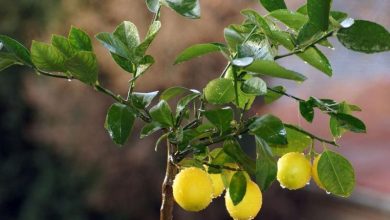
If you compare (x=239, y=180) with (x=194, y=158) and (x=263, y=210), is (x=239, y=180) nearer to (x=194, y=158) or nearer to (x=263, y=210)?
(x=194, y=158)

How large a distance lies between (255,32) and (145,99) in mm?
103

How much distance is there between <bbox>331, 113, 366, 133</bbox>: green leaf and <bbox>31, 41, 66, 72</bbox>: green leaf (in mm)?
218

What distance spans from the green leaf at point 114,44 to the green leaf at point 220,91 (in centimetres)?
7

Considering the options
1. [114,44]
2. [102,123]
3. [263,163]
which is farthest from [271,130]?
[102,123]

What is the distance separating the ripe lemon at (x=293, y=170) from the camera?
1.90ft

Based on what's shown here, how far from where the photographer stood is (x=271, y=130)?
51cm

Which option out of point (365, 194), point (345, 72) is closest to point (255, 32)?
point (365, 194)

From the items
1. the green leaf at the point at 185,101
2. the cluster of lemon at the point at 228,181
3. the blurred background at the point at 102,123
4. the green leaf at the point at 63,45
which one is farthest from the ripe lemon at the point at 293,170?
the blurred background at the point at 102,123

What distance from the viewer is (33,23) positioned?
8.78ft

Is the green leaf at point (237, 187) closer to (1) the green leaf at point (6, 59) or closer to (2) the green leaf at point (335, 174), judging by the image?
(2) the green leaf at point (335, 174)

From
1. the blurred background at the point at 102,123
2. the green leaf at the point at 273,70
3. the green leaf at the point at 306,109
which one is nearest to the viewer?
the green leaf at the point at 273,70

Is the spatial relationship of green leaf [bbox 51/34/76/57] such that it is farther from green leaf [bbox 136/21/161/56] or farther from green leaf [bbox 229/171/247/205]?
green leaf [bbox 229/171/247/205]

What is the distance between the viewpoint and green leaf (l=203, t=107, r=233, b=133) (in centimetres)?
53

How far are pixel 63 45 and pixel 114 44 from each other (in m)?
0.04
